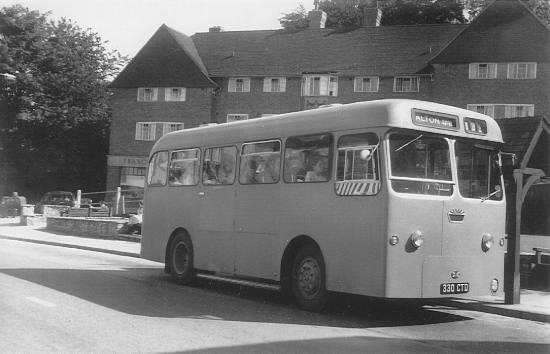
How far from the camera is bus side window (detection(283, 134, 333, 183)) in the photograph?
380 inches

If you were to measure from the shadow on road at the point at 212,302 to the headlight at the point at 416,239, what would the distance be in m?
1.29

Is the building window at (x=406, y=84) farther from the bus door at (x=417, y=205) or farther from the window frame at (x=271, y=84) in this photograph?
the bus door at (x=417, y=205)

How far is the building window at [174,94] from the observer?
164ft

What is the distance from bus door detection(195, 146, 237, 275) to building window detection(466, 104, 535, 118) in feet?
106

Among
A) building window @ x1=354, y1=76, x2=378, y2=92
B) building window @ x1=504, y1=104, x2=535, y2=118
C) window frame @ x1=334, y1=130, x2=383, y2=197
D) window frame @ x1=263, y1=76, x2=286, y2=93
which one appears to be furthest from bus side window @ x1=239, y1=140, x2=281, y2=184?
window frame @ x1=263, y1=76, x2=286, y2=93

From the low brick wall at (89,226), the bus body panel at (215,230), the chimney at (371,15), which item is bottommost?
the low brick wall at (89,226)

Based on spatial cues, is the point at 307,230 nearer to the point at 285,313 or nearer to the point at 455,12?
the point at 285,313

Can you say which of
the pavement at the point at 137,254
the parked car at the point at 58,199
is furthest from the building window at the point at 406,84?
the pavement at the point at 137,254

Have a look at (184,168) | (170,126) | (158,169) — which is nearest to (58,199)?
(170,126)

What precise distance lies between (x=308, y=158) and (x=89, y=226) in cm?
2028

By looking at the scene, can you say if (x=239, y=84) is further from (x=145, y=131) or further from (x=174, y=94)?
(x=145, y=131)

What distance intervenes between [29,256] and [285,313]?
34.3 ft

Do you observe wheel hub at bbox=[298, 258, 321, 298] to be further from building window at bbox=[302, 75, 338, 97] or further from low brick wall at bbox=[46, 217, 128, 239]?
building window at bbox=[302, 75, 338, 97]

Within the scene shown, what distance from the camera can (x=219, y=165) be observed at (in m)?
12.1
